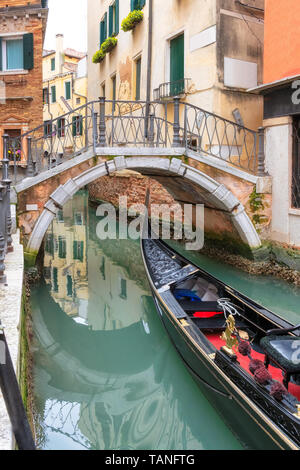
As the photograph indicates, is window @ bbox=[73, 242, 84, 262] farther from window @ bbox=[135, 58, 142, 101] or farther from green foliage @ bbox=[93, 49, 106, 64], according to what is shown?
green foliage @ bbox=[93, 49, 106, 64]

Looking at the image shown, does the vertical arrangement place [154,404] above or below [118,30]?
below

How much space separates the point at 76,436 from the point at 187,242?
20.7ft

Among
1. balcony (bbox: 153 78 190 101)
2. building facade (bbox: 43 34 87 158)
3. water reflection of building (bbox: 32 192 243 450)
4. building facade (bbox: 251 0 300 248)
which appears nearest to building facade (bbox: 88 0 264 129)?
balcony (bbox: 153 78 190 101)

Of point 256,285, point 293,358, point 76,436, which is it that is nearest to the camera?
point 293,358

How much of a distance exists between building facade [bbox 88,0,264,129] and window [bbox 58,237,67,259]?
332 cm

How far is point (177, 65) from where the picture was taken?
8.23m

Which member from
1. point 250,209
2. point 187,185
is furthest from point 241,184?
point 187,185

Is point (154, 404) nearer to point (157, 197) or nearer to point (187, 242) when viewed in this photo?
point (187, 242)

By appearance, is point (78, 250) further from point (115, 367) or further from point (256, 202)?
point (115, 367)

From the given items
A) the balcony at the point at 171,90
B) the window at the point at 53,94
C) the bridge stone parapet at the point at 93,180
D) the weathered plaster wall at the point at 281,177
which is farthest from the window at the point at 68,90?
the weathered plaster wall at the point at 281,177

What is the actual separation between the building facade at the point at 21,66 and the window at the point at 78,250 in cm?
218

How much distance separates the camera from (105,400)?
3.50 meters

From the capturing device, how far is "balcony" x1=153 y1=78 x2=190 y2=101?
781 cm

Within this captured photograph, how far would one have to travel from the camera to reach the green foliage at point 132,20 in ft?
31.0
